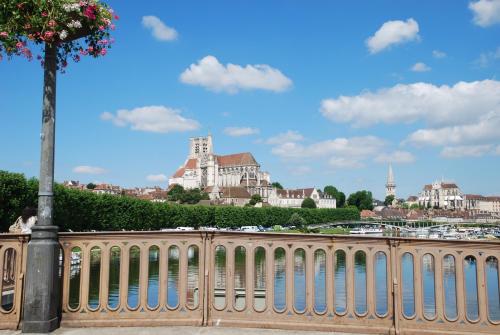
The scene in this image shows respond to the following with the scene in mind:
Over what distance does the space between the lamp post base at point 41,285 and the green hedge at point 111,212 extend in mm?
30027

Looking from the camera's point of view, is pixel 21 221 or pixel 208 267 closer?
pixel 208 267

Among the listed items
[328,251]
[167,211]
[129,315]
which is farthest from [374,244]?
[167,211]

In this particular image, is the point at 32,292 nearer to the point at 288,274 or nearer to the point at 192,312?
the point at 192,312

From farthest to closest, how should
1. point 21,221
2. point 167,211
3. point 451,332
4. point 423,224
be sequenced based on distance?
1. point 423,224
2. point 167,211
3. point 21,221
4. point 451,332

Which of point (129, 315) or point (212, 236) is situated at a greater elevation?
point (212, 236)

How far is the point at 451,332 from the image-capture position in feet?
22.5

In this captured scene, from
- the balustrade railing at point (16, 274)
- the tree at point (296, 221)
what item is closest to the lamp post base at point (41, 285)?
the balustrade railing at point (16, 274)

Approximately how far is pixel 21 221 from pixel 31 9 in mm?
6120

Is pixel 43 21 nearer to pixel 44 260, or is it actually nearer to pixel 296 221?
pixel 44 260

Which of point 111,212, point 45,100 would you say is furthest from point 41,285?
point 111,212

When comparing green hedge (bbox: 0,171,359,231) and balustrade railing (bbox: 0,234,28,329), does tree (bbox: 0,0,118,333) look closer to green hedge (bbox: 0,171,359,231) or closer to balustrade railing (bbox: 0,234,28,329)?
balustrade railing (bbox: 0,234,28,329)

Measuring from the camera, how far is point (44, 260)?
6945mm

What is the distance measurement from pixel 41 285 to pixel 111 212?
52933mm

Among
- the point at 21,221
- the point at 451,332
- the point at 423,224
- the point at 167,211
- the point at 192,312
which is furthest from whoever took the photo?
the point at 423,224
